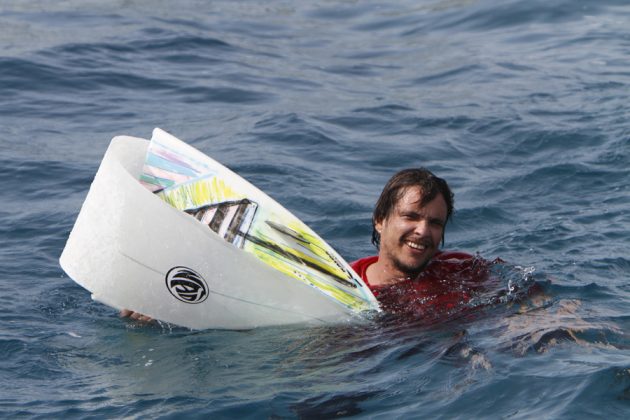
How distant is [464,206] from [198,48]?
6.54 m

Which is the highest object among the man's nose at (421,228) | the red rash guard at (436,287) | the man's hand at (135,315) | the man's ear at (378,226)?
the man's nose at (421,228)

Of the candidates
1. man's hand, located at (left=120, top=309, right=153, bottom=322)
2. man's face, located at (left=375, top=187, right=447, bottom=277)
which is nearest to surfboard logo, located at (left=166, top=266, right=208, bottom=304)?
man's hand, located at (left=120, top=309, right=153, bottom=322)

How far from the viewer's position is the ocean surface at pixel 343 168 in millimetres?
5129

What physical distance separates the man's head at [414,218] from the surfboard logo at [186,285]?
1.31 m

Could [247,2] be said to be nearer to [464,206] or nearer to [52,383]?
[464,206]

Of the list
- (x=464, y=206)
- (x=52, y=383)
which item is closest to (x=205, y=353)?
(x=52, y=383)

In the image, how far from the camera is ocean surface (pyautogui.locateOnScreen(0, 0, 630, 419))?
5129mm

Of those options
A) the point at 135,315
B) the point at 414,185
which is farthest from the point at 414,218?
the point at 135,315

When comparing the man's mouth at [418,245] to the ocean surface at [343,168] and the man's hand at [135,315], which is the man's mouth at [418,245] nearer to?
the ocean surface at [343,168]

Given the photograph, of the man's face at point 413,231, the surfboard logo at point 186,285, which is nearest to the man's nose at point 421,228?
the man's face at point 413,231

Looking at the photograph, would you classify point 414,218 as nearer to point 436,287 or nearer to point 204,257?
point 436,287

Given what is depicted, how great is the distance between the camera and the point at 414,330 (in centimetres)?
577

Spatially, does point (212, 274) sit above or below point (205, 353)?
above

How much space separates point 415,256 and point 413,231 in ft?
0.52
